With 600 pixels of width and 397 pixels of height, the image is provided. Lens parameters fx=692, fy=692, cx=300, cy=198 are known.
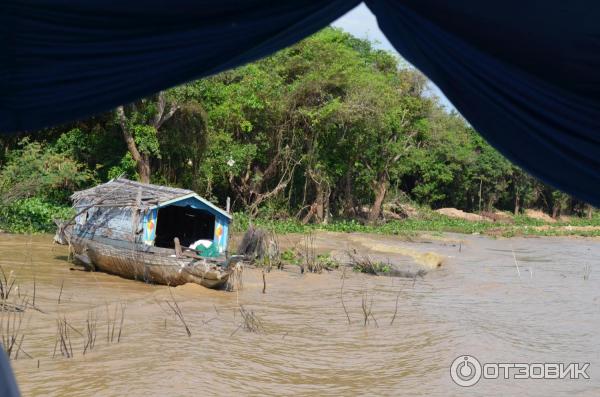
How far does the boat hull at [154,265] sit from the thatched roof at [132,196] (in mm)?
789

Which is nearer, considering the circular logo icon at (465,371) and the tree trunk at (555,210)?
the circular logo icon at (465,371)

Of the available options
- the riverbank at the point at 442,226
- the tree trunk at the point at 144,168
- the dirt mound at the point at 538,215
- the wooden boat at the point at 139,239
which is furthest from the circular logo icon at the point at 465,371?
the dirt mound at the point at 538,215

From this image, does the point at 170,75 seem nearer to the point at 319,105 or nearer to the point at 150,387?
the point at 150,387

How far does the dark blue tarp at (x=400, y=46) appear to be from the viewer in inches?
101

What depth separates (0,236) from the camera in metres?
15.8

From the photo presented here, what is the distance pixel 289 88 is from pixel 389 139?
542cm

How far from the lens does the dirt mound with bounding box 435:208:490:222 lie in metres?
31.5

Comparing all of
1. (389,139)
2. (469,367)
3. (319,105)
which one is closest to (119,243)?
(469,367)

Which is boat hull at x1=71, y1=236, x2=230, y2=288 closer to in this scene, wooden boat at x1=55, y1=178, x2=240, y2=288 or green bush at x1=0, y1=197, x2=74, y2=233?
wooden boat at x1=55, y1=178, x2=240, y2=288

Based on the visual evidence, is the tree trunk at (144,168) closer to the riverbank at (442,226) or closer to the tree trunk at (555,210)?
the riverbank at (442,226)

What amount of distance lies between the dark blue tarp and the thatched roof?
9.68 meters

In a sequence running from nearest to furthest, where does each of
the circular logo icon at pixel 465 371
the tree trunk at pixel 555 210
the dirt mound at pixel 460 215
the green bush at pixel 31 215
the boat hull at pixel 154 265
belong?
the circular logo icon at pixel 465 371, the boat hull at pixel 154 265, the green bush at pixel 31 215, the dirt mound at pixel 460 215, the tree trunk at pixel 555 210

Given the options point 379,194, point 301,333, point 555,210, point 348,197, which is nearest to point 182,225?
point 301,333

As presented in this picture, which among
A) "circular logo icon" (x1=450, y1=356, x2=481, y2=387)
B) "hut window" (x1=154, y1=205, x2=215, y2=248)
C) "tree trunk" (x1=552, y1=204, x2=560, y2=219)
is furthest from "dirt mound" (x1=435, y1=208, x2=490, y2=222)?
"circular logo icon" (x1=450, y1=356, x2=481, y2=387)
